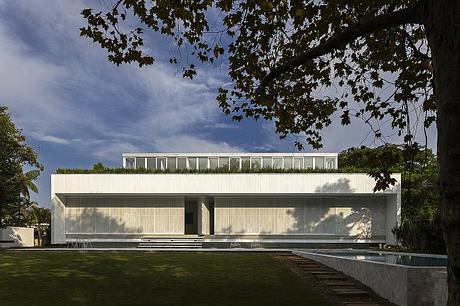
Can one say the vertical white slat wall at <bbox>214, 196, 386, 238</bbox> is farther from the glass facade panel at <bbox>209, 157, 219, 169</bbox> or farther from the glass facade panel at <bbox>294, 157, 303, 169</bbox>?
the glass facade panel at <bbox>294, 157, 303, 169</bbox>

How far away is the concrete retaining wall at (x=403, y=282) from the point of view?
9102 millimetres

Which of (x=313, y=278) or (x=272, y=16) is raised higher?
(x=272, y=16)

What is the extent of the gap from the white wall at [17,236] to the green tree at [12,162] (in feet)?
3.91

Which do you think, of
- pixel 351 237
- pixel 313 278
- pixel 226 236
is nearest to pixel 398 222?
pixel 351 237

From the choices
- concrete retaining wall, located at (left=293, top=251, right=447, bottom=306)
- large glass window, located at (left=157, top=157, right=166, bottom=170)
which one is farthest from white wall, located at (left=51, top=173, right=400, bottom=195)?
concrete retaining wall, located at (left=293, top=251, right=447, bottom=306)

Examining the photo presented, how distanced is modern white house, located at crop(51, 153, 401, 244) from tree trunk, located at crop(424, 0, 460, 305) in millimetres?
24389

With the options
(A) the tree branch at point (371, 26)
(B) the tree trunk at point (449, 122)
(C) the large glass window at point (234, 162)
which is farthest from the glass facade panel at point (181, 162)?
(B) the tree trunk at point (449, 122)

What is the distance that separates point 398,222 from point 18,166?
23.9 metres

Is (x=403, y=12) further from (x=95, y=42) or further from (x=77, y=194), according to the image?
(x=77, y=194)

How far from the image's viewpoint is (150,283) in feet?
38.1

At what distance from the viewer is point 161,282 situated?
11.8 meters

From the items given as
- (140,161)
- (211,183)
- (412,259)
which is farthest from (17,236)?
A: (412,259)

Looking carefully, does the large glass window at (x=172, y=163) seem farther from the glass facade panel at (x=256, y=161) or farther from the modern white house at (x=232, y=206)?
the glass facade panel at (x=256, y=161)

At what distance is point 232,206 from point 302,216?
15.2 ft
